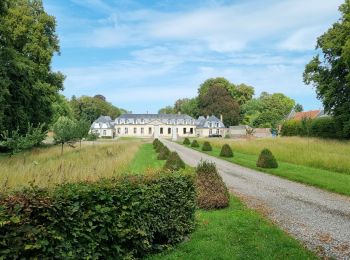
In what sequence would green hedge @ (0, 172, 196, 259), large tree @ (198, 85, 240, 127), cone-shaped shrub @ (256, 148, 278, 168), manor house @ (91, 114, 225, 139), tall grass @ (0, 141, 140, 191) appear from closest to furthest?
green hedge @ (0, 172, 196, 259) < tall grass @ (0, 141, 140, 191) < cone-shaped shrub @ (256, 148, 278, 168) < large tree @ (198, 85, 240, 127) < manor house @ (91, 114, 225, 139)

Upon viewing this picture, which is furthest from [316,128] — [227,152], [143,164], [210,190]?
[210,190]

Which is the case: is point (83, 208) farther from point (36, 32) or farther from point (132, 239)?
point (36, 32)

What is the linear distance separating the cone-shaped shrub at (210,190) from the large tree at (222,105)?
9200 cm

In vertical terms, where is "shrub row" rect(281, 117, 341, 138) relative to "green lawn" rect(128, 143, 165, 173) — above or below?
above

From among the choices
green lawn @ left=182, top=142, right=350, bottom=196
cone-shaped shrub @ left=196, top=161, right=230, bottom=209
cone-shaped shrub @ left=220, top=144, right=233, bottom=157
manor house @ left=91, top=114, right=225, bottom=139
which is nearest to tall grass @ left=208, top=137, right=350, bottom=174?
green lawn @ left=182, top=142, right=350, bottom=196

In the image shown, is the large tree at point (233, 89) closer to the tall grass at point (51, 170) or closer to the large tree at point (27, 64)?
the large tree at point (27, 64)

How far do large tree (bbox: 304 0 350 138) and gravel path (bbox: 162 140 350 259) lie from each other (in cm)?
2230

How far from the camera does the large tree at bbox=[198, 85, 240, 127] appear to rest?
103m

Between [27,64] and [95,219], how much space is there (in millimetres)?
28846

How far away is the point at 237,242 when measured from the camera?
769 cm

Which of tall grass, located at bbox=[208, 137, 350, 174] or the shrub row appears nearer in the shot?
tall grass, located at bbox=[208, 137, 350, 174]

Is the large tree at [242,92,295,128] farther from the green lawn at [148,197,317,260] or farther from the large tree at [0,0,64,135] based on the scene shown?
the green lawn at [148,197,317,260]

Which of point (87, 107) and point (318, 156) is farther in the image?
point (87, 107)

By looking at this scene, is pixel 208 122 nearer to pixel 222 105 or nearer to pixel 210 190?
pixel 222 105
